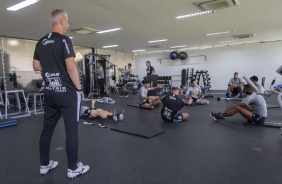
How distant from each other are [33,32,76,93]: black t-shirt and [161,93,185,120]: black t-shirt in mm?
2550

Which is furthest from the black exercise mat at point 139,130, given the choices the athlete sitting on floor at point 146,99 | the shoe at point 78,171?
the athlete sitting on floor at point 146,99

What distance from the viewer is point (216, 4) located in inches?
171

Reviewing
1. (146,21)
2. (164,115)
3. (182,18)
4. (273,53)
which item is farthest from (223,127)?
(273,53)

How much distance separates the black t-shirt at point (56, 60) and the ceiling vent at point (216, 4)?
346cm

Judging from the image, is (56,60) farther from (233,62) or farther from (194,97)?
(233,62)

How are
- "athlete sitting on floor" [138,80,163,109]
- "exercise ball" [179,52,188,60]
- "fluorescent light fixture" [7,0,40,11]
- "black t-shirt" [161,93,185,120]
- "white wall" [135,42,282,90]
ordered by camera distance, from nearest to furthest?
1. "fluorescent light fixture" [7,0,40,11]
2. "black t-shirt" [161,93,185,120]
3. "athlete sitting on floor" [138,80,163,109]
4. "white wall" [135,42,282,90]
5. "exercise ball" [179,52,188,60]

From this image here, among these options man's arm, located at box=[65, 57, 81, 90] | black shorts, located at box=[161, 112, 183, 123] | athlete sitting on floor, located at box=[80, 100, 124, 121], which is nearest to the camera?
man's arm, located at box=[65, 57, 81, 90]

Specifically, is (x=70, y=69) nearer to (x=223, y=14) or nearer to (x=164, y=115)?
(x=164, y=115)

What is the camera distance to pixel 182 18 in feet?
18.1

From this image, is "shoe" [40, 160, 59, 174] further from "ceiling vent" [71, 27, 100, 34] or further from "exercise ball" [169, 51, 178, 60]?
"exercise ball" [169, 51, 178, 60]

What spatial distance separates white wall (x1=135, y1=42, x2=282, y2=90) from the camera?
34.7ft

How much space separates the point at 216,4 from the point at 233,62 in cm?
798

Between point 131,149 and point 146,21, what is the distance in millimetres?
4018

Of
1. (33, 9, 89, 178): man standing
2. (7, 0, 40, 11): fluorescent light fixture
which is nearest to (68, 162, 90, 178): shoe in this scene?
(33, 9, 89, 178): man standing
